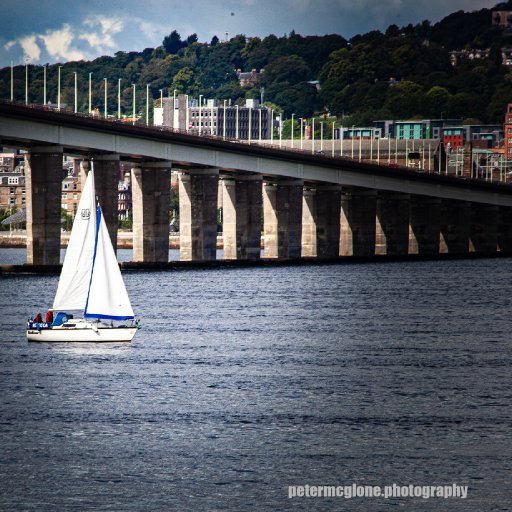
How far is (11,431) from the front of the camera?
55.8 metres

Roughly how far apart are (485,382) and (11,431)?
23.3 metres

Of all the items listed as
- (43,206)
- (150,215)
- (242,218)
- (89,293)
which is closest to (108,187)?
(43,206)

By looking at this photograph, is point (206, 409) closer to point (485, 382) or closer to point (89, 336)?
point (485, 382)

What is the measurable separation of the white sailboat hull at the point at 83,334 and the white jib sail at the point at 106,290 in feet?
3.93

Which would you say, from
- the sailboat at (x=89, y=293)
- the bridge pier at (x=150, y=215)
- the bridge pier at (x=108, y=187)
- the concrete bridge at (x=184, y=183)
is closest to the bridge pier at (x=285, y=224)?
the concrete bridge at (x=184, y=183)

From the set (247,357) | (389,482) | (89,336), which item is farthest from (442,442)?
(89,336)

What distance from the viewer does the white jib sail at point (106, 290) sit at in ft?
263

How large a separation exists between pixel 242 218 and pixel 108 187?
31906 millimetres

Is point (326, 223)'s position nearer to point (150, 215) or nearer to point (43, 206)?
point (150, 215)

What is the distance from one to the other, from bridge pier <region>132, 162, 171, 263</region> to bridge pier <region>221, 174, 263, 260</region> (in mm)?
17121

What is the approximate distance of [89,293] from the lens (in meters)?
80.2

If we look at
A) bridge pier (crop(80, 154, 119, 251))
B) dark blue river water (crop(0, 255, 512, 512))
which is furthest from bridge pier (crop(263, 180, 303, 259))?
dark blue river water (crop(0, 255, 512, 512))

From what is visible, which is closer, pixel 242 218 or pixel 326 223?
pixel 242 218

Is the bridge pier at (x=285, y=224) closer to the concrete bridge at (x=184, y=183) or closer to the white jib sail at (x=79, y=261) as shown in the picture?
the concrete bridge at (x=184, y=183)
